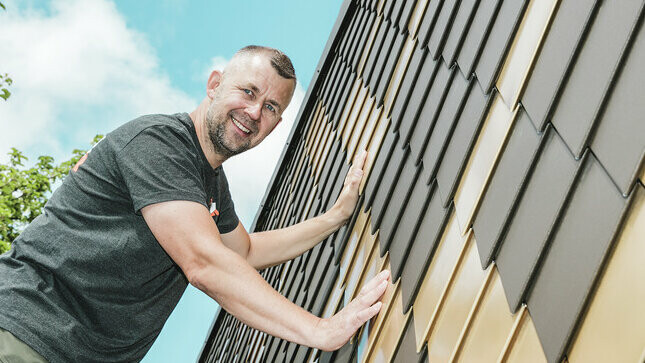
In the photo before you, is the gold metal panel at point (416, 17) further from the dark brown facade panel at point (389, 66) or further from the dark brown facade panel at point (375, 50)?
the dark brown facade panel at point (375, 50)

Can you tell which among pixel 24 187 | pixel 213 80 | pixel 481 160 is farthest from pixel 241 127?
pixel 24 187

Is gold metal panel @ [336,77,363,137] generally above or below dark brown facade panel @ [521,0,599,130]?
above

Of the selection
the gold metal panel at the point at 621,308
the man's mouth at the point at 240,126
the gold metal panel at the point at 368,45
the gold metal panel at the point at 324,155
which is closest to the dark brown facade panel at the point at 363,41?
the gold metal panel at the point at 368,45

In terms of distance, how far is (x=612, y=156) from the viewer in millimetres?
970

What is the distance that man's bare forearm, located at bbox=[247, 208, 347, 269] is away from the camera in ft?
10.4

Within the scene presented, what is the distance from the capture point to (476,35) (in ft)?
6.12

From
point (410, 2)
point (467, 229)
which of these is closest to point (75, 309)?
point (467, 229)

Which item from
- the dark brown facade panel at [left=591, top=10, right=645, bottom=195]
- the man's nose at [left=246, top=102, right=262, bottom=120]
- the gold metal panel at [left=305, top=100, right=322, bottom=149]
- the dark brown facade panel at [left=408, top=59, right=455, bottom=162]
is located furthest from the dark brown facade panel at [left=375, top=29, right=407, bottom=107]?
the gold metal panel at [left=305, top=100, right=322, bottom=149]

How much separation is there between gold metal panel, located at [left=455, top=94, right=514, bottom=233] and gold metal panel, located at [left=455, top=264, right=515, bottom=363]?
0.25 meters

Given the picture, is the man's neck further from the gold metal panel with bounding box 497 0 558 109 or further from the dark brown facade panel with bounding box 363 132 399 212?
the gold metal panel with bounding box 497 0 558 109

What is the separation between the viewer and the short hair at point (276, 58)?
335 cm

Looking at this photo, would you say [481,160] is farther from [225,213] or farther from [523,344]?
[225,213]

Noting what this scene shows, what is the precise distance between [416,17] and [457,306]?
1.68 metres

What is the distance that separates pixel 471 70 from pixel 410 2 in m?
1.29
